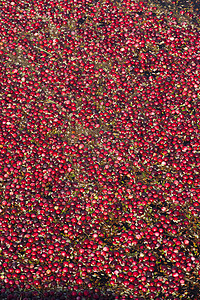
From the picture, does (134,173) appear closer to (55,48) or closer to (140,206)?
(140,206)

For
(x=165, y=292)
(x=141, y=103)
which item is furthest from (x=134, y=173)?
(x=165, y=292)

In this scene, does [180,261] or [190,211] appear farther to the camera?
[190,211]

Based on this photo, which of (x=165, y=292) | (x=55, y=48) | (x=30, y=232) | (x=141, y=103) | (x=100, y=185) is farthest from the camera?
(x=55, y=48)

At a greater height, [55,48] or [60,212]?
[55,48]

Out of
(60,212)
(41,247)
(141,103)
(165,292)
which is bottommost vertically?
(165,292)

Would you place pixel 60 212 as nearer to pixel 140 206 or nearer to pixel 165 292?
pixel 140 206

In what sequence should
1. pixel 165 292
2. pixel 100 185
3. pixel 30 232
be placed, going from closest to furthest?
pixel 165 292 → pixel 30 232 → pixel 100 185
